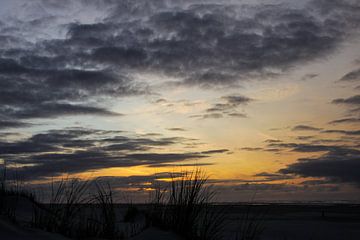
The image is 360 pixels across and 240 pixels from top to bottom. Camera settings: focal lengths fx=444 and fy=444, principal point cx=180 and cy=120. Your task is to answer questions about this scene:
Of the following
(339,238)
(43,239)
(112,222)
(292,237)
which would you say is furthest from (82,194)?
(339,238)

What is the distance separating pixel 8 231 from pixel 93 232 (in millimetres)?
1234

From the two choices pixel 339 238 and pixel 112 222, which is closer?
pixel 112 222

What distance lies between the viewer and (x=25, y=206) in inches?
287

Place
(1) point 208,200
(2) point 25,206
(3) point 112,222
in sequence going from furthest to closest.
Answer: (2) point 25,206, (1) point 208,200, (3) point 112,222

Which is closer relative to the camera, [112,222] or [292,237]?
[112,222]

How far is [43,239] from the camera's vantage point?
12.1ft

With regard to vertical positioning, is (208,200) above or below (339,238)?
above

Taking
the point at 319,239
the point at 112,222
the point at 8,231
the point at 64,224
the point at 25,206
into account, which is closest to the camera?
the point at 8,231

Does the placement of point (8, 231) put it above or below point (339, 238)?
above

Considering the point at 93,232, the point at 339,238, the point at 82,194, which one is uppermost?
the point at 82,194

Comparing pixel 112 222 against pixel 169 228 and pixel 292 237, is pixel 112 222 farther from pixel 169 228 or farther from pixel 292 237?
pixel 292 237

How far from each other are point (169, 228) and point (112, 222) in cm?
69

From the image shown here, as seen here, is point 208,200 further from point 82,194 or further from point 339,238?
point 339,238

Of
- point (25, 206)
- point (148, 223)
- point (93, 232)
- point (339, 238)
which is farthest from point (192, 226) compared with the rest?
point (339, 238)
